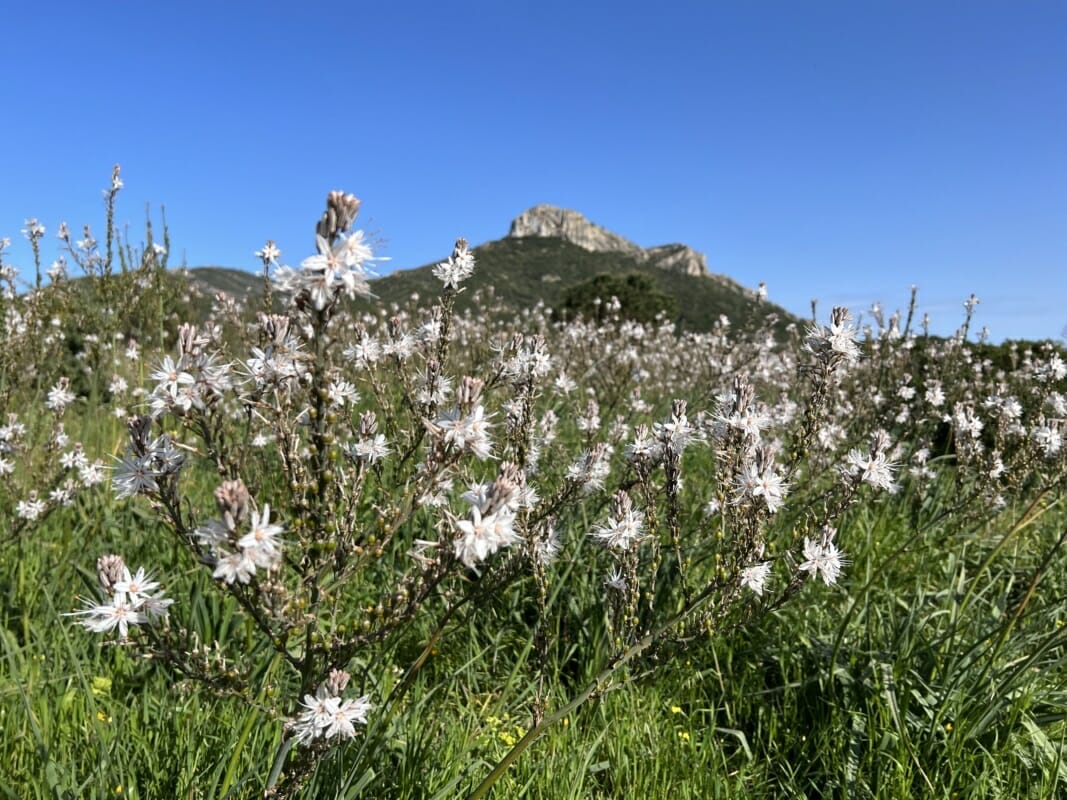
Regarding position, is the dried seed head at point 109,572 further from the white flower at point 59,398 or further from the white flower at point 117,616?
the white flower at point 59,398

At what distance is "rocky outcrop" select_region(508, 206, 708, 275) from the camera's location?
3334 inches

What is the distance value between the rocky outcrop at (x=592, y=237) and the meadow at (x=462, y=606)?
80.0 m

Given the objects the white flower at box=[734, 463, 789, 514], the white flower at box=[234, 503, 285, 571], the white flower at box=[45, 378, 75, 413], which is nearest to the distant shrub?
the white flower at box=[45, 378, 75, 413]

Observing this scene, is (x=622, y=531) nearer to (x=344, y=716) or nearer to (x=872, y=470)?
(x=872, y=470)

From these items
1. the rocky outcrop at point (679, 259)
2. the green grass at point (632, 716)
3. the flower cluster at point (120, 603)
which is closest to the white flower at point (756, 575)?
the green grass at point (632, 716)

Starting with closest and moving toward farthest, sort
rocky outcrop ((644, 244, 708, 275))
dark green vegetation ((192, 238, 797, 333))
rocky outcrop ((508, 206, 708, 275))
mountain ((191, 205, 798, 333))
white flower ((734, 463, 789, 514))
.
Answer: white flower ((734, 463, 789, 514))
mountain ((191, 205, 798, 333))
dark green vegetation ((192, 238, 797, 333))
rocky outcrop ((644, 244, 708, 275))
rocky outcrop ((508, 206, 708, 275))

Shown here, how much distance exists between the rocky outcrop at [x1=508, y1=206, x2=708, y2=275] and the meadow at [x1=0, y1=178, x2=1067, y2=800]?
80.0 metres

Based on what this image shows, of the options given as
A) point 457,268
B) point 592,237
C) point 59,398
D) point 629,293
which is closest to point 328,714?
point 457,268

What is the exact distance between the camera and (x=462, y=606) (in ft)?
10.0

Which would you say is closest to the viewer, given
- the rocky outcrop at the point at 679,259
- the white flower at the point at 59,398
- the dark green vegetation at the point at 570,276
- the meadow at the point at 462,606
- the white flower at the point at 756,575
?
the meadow at the point at 462,606

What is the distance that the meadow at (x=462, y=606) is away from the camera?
1.45m

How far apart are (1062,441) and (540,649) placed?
10.1 feet

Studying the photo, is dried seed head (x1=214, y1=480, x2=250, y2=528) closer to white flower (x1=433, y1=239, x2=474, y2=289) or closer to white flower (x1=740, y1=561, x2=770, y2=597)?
white flower (x1=433, y1=239, x2=474, y2=289)

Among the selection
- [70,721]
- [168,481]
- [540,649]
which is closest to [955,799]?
[540,649]
